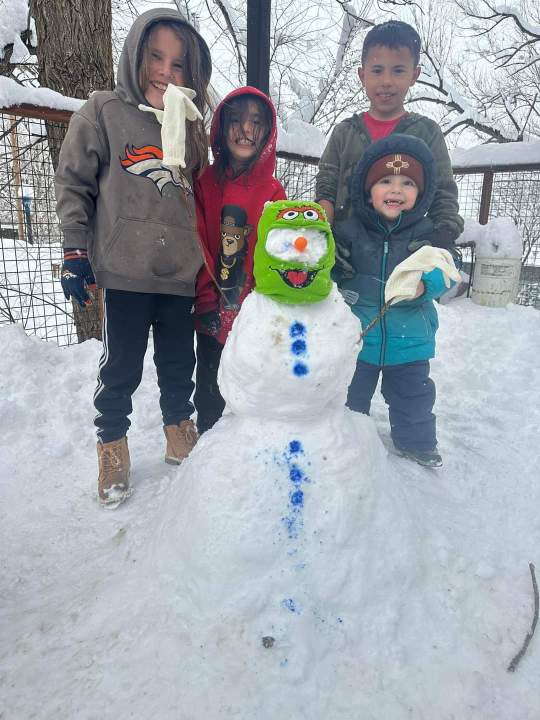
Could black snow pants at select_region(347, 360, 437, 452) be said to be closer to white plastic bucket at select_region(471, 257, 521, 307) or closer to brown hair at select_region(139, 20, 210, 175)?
brown hair at select_region(139, 20, 210, 175)

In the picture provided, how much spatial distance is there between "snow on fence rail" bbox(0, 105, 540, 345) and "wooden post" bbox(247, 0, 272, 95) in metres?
1.21

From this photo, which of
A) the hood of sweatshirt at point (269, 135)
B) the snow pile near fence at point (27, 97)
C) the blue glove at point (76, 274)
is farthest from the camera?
the snow pile near fence at point (27, 97)

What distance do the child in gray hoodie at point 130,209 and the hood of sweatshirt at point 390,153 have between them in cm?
67

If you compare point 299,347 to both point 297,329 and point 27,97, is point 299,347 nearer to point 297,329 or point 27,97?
point 297,329

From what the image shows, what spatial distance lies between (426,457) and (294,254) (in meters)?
1.43

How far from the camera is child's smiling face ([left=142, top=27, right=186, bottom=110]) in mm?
1789

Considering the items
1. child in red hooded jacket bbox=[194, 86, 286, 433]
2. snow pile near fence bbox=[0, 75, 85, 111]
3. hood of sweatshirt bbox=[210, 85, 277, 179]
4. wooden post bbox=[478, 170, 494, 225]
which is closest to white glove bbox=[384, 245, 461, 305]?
child in red hooded jacket bbox=[194, 86, 286, 433]

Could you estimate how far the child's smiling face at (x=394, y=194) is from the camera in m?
2.02

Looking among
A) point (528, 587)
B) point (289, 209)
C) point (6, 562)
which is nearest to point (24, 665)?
point (6, 562)

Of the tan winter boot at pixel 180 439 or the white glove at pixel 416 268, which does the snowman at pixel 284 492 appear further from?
the tan winter boot at pixel 180 439

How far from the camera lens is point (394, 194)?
6.64 feet

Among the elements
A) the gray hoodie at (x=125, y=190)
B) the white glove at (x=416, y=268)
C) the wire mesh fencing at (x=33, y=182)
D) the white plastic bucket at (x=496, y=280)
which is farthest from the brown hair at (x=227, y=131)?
the white plastic bucket at (x=496, y=280)

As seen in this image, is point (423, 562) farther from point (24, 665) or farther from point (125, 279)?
point (125, 279)

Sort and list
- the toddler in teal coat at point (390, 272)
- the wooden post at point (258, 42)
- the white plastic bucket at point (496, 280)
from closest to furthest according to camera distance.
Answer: the toddler in teal coat at point (390, 272)
the wooden post at point (258, 42)
the white plastic bucket at point (496, 280)
